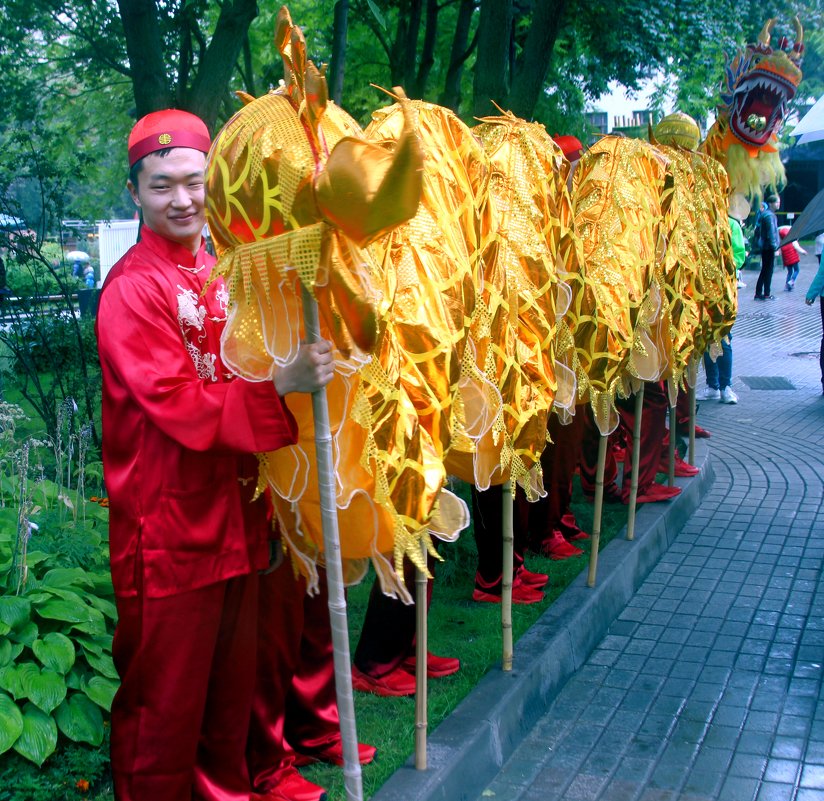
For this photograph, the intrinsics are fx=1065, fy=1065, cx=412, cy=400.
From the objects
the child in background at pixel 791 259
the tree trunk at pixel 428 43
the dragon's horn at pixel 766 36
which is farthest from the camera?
the child in background at pixel 791 259

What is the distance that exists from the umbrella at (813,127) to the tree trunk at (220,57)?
24.7 feet

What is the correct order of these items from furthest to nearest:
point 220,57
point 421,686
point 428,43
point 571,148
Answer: point 428,43 → point 220,57 → point 571,148 → point 421,686

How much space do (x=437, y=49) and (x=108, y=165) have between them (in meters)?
6.55

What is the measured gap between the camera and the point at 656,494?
6727mm

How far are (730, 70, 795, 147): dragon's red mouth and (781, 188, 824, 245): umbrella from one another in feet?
6.71

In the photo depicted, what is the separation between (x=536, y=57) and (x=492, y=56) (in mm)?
369

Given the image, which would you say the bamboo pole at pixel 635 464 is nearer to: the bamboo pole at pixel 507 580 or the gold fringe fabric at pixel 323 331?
the bamboo pole at pixel 507 580

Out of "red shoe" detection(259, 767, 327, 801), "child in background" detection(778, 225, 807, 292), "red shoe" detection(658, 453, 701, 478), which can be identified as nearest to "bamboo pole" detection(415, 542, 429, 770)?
"red shoe" detection(259, 767, 327, 801)

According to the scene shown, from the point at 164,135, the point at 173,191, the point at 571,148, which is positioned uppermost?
the point at 571,148

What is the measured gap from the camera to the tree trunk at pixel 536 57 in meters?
7.57

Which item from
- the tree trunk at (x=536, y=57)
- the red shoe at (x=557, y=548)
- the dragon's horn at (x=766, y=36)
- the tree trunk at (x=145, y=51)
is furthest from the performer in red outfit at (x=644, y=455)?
the tree trunk at (x=145, y=51)

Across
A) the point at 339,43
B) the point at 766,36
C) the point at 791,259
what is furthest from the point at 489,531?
the point at 791,259

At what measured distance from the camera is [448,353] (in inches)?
117

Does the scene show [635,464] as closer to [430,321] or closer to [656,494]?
[656,494]
